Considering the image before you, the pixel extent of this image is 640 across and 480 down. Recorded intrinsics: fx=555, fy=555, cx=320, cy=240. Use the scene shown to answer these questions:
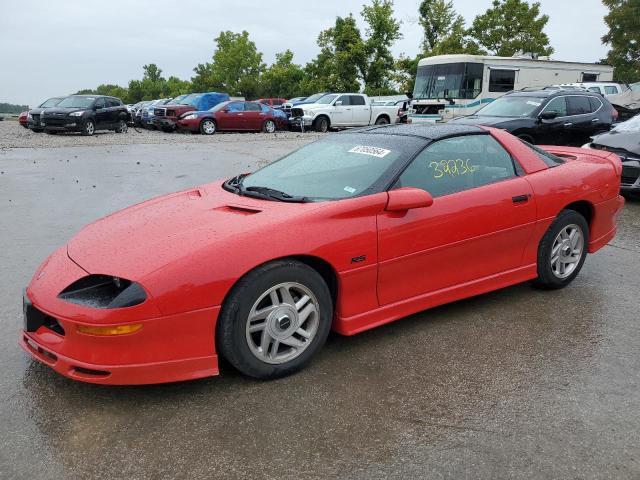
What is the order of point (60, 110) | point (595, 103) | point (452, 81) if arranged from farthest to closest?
point (60, 110), point (452, 81), point (595, 103)

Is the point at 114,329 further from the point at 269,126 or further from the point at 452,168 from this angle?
the point at 269,126

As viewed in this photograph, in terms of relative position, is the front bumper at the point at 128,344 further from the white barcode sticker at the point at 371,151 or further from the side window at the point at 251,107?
the side window at the point at 251,107

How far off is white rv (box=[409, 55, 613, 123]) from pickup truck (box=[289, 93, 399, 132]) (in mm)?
3273

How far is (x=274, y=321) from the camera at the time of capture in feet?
9.64

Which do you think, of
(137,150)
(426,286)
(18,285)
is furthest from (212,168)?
(426,286)

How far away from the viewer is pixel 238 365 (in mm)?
2875

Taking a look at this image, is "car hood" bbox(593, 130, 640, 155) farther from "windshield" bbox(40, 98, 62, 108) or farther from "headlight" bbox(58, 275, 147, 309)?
"windshield" bbox(40, 98, 62, 108)

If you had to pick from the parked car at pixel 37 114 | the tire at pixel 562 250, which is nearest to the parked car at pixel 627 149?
the tire at pixel 562 250

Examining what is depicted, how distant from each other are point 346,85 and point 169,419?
42.7 metres

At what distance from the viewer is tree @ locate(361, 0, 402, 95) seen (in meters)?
41.3

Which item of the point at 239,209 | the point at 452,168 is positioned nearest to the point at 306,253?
the point at 239,209

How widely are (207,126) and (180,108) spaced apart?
1753mm

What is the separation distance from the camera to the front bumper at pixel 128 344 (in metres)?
2.61

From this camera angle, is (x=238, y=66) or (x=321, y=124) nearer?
(x=321, y=124)
